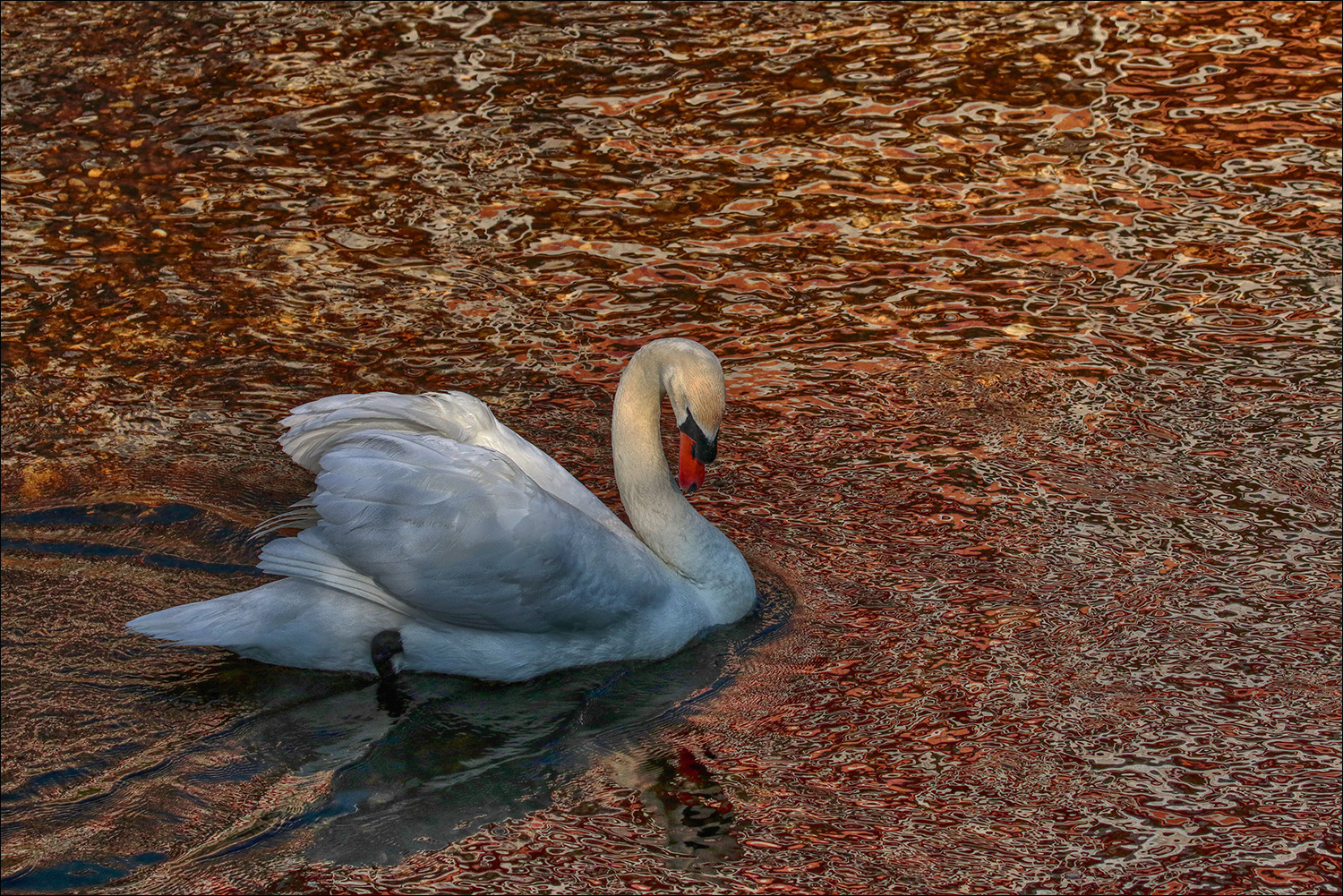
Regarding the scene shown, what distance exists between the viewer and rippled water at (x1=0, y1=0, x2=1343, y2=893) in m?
4.75

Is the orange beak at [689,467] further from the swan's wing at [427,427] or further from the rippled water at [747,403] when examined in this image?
the rippled water at [747,403]

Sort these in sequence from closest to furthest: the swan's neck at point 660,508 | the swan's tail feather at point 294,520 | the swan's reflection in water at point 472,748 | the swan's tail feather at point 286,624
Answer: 1. the swan's reflection in water at point 472,748
2. the swan's tail feather at point 286,624
3. the swan's tail feather at point 294,520
4. the swan's neck at point 660,508

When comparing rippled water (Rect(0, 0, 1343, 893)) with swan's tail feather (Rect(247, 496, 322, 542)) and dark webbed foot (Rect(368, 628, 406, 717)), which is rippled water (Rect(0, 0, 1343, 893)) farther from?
swan's tail feather (Rect(247, 496, 322, 542))

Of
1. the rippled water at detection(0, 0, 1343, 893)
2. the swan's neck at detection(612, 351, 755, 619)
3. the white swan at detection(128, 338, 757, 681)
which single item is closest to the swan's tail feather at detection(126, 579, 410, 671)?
the white swan at detection(128, 338, 757, 681)

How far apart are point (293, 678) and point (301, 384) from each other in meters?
2.17

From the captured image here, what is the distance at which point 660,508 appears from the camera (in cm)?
581

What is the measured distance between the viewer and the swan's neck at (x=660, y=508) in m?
5.73

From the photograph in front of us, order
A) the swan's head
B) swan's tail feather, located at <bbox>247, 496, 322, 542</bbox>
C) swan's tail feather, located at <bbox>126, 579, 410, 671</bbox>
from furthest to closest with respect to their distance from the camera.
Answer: swan's tail feather, located at <bbox>247, 496, 322, 542</bbox> < the swan's head < swan's tail feather, located at <bbox>126, 579, 410, 671</bbox>

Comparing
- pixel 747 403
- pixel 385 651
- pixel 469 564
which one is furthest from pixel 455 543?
pixel 747 403

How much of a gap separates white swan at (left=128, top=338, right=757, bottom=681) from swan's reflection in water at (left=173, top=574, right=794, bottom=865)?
0.09 metres

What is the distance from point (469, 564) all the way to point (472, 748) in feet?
2.00

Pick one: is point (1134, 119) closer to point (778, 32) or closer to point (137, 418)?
point (778, 32)

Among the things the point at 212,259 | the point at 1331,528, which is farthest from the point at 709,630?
the point at 212,259

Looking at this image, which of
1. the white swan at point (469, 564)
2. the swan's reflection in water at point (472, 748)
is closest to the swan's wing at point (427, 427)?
the white swan at point (469, 564)
